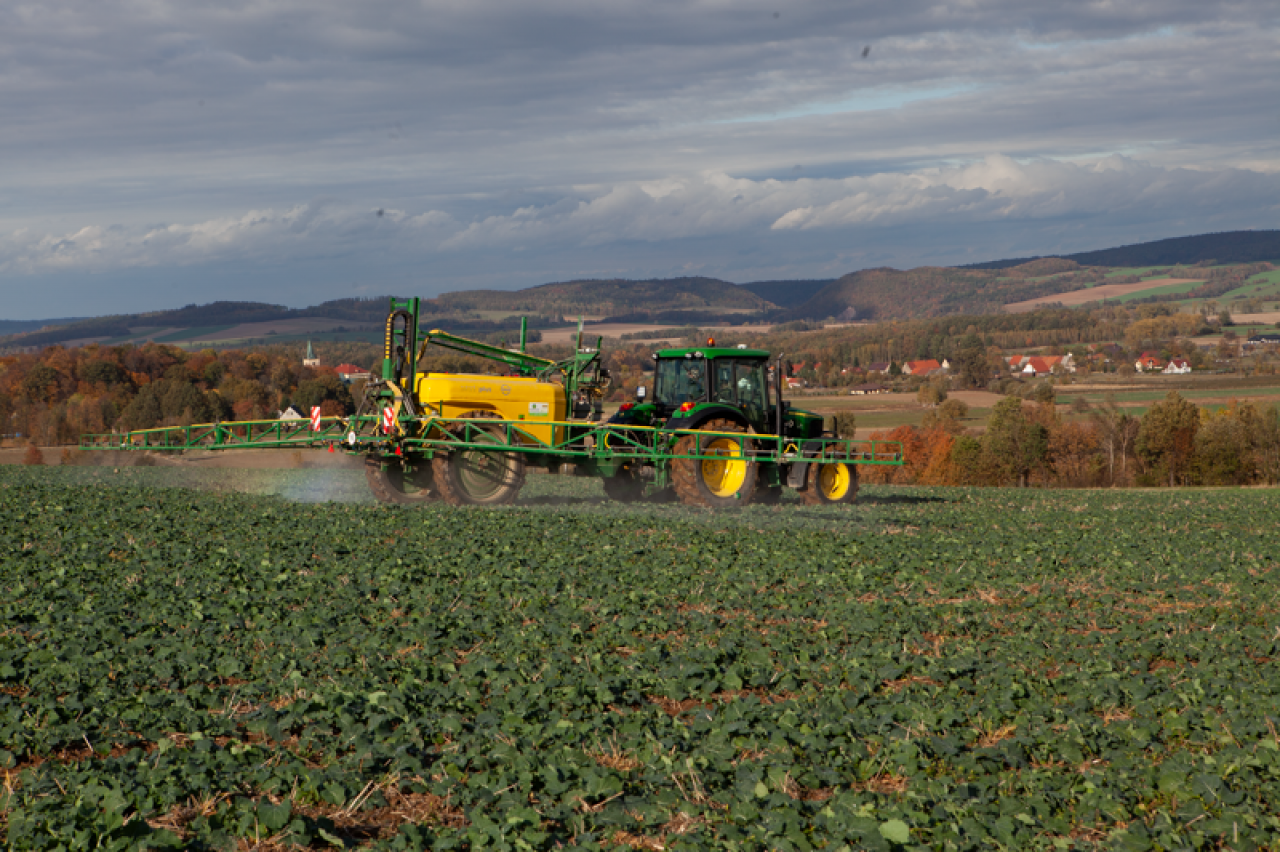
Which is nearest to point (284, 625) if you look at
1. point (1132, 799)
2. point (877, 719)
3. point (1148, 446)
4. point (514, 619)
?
point (514, 619)

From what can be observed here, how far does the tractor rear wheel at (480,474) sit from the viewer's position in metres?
18.2

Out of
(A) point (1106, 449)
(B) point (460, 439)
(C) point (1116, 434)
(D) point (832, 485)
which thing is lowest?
(A) point (1106, 449)

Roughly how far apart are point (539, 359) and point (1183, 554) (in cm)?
1172

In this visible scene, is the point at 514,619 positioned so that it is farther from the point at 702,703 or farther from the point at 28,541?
the point at 28,541

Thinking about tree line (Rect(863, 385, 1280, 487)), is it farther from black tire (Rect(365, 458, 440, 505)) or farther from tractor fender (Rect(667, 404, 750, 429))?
black tire (Rect(365, 458, 440, 505))

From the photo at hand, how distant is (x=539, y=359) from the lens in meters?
20.5

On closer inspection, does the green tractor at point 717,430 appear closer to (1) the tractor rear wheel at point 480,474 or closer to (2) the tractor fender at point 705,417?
(2) the tractor fender at point 705,417

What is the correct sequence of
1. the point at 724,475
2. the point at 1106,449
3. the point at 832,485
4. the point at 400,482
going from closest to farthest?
the point at 400,482 < the point at 724,475 < the point at 832,485 < the point at 1106,449

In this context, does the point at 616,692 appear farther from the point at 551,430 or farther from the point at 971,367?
the point at 971,367

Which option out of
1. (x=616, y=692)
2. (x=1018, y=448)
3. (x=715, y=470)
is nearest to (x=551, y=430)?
(x=715, y=470)

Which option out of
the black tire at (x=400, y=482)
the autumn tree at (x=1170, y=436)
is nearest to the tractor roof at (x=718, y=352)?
the black tire at (x=400, y=482)

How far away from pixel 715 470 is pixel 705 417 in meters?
1.12

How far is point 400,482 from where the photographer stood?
749 inches

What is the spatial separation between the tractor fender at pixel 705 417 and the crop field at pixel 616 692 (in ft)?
15.7
